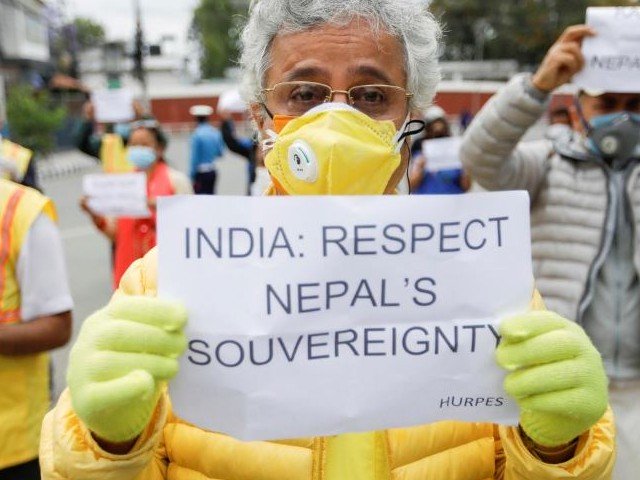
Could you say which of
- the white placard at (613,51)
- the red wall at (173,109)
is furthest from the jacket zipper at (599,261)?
the red wall at (173,109)

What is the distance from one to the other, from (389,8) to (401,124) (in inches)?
Result: 10.0

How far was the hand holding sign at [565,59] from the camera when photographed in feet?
8.37

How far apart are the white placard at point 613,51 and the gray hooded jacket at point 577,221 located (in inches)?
8.2

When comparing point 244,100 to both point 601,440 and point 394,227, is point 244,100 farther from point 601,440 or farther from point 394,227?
point 601,440

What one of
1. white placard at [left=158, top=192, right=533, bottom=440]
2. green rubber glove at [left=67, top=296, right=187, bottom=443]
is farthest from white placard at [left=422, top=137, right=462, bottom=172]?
green rubber glove at [left=67, top=296, right=187, bottom=443]

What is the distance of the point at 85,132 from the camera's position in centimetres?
707

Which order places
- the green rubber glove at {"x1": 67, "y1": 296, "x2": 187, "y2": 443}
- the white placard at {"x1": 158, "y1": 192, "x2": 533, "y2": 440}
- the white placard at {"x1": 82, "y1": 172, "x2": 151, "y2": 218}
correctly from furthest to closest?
the white placard at {"x1": 82, "y1": 172, "x2": 151, "y2": 218} → the white placard at {"x1": 158, "y1": 192, "x2": 533, "y2": 440} → the green rubber glove at {"x1": 67, "y1": 296, "x2": 187, "y2": 443}

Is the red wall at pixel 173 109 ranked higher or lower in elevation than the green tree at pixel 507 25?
lower

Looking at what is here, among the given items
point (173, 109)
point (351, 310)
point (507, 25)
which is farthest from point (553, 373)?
point (507, 25)

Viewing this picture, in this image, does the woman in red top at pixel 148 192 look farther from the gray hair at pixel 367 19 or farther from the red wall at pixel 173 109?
the red wall at pixel 173 109

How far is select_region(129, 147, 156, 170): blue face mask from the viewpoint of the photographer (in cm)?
530

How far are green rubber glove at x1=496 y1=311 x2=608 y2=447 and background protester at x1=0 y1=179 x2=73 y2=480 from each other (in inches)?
59.4

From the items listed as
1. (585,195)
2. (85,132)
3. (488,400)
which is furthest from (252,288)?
(85,132)

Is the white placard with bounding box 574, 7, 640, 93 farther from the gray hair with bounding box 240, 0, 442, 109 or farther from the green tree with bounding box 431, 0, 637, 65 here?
the green tree with bounding box 431, 0, 637, 65
